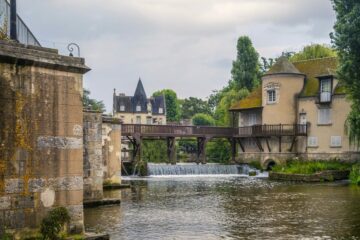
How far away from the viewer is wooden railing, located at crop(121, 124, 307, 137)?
1699 inches

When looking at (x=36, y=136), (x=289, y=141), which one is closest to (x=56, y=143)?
(x=36, y=136)

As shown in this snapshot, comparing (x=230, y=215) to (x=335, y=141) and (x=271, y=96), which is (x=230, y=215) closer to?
(x=335, y=141)

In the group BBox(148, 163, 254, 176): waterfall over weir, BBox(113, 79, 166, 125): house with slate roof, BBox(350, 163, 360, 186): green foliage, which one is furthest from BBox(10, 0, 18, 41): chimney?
BBox(113, 79, 166, 125): house with slate roof

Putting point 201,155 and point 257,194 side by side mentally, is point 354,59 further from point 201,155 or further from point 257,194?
point 201,155

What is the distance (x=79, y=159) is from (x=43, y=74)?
203cm

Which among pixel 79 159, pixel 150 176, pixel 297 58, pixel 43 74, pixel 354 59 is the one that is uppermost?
pixel 297 58

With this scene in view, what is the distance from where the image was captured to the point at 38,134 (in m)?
10.4

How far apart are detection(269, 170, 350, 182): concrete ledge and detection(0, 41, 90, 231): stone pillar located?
82.4 feet

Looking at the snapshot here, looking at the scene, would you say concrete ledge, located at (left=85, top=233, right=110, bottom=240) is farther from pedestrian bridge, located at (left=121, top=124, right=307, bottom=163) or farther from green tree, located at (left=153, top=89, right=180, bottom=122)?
green tree, located at (left=153, top=89, right=180, bottom=122)

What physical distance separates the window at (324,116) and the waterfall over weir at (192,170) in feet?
25.1

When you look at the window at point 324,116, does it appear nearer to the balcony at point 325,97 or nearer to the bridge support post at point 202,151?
the balcony at point 325,97

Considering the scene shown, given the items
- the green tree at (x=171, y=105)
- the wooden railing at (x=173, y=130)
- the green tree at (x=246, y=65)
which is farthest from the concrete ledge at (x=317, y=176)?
the green tree at (x=171, y=105)

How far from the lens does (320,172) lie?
3469cm

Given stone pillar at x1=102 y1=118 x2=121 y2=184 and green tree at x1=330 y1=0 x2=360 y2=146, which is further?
green tree at x1=330 y1=0 x2=360 y2=146
